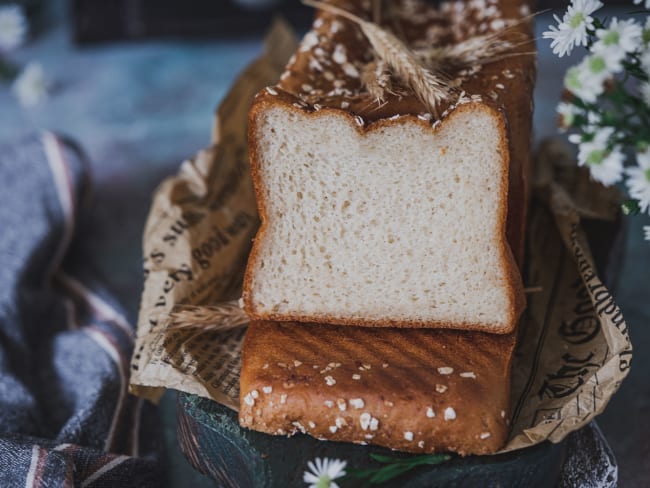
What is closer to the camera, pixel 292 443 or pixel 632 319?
pixel 292 443

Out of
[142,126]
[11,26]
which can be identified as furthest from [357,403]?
[11,26]

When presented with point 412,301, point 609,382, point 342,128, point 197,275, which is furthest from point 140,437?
point 609,382

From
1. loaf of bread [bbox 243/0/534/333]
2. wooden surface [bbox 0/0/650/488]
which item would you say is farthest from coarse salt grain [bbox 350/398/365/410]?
wooden surface [bbox 0/0/650/488]

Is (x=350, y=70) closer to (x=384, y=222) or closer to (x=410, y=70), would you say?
(x=410, y=70)

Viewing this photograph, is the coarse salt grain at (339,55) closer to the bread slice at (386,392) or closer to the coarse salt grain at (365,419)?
the bread slice at (386,392)

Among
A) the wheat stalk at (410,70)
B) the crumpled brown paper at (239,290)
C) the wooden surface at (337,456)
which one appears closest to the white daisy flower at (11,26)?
the crumpled brown paper at (239,290)

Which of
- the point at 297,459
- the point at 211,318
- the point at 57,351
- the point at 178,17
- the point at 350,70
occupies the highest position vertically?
the point at 350,70

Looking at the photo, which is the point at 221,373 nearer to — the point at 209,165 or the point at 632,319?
the point at 209,165
